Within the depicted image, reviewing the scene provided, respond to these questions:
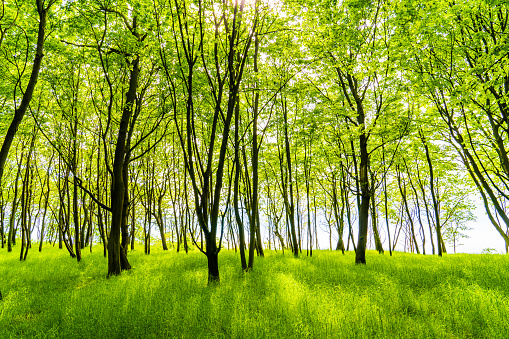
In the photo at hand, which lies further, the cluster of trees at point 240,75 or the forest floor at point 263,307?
the cluster of trees at point 240,75

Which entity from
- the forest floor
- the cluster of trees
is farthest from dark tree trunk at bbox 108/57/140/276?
the forest floor

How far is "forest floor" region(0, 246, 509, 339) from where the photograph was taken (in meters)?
4.53

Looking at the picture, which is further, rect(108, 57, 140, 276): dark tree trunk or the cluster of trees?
rect(108, 57, 140, 276): dark tree trunk

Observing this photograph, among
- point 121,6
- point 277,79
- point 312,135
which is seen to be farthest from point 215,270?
point 121,6

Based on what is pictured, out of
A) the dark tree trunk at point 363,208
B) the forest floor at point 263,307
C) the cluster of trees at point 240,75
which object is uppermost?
the cluster of trees at point 240,75

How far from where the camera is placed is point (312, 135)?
13.2 meters

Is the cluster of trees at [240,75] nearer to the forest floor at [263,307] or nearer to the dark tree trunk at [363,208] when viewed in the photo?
the dark tree trunk at [363,208]

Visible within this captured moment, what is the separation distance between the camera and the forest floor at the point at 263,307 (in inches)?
178

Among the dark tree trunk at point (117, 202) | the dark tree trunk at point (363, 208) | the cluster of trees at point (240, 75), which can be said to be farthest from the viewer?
the dark tree trunk at point (363, 208)

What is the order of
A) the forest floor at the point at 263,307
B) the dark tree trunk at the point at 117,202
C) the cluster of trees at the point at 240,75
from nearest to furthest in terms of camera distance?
the forest floor at the point at 263,307 < the cluster of trees at the point at 240,75 < the dark tree trunk at the point at 117,202

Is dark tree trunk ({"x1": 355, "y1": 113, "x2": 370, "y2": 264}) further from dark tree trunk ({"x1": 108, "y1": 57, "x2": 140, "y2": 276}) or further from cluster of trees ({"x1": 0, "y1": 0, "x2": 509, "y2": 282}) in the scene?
dark tree trunk ({"x1": 108, "y1": 57, "x2": 140, "y2": 276})

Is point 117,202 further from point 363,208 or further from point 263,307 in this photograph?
point 363,208

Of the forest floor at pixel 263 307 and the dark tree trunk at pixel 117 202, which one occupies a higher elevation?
the dark tree trunk at pixel 117 202

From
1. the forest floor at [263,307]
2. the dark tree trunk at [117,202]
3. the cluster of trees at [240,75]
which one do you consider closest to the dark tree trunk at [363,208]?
the cluster of trees at [240,75]
